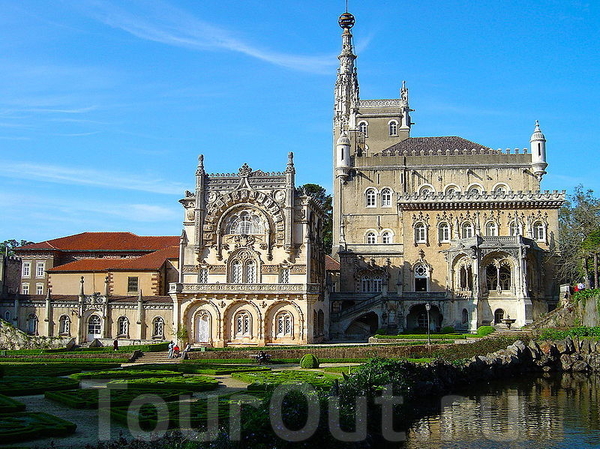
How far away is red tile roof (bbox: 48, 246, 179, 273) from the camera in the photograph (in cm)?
6225

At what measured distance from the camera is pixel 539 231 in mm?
65125

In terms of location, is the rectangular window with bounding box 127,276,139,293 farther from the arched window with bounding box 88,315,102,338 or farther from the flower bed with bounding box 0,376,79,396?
the flower bed with bounding box 0,376,79,396

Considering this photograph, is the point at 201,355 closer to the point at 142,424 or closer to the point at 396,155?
the point at 142,424

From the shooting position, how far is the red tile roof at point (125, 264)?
62250mm

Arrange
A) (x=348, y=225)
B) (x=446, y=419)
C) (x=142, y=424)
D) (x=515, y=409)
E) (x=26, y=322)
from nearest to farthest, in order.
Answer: (x=142, y=424), (x=446, y=419), (x=515, y=409), (x=26, y=322), (x=348, y=225)

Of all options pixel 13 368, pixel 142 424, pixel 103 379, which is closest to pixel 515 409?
pixel 142 424

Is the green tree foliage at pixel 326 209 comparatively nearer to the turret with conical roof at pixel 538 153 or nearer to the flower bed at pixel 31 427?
the turret with conical roof at pixel 538 153

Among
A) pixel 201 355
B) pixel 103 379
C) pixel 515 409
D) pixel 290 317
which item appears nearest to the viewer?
pixel 515 409

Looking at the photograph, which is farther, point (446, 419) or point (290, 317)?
point (290, 317)

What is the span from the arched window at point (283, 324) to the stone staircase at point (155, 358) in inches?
395

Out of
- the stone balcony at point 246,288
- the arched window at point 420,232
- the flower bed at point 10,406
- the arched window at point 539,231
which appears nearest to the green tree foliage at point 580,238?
the arched window at point 539,231

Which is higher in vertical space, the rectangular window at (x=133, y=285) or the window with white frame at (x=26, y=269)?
the window with white frame at (x=26, y=269)

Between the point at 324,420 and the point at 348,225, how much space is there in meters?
54.7

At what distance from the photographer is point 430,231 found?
6606cm
